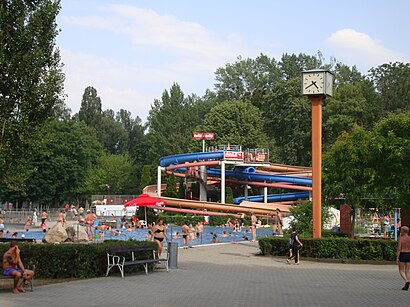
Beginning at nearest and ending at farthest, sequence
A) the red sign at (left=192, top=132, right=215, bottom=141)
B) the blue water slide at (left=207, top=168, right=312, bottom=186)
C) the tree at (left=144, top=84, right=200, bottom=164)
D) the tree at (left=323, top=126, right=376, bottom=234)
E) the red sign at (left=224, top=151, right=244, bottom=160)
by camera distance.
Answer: the tree at (left=323, top=126, right=376, bottom=234) < the red sign at (left=224, top=151, right=244, bottom=160) < the blue water slide at (left=207, top=168, right=312, bottom=186) < the red sign at (left=192, top=132, right=215, bottom=141) < the tree at (left=144, top=84, right=200, bottom=164)

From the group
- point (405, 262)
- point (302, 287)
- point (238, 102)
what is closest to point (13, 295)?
point (302, 287)

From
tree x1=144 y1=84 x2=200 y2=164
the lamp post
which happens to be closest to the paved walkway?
the lamp post

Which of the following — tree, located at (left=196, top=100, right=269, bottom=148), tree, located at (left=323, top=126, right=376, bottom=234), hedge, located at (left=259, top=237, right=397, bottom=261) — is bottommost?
hedge, located at (left=259, top=237, right=397, bottom=261)

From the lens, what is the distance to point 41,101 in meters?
A: 19.4

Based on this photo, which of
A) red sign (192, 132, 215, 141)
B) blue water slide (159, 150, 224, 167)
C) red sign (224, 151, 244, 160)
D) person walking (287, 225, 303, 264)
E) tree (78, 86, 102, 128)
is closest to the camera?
person walking (287, 225, 303, 264)

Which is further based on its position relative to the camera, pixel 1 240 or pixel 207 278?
pixel 1 240

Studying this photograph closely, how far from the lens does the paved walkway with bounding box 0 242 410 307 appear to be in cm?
1345

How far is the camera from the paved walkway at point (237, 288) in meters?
13.4

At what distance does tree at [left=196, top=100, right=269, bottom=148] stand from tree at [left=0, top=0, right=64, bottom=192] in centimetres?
5801

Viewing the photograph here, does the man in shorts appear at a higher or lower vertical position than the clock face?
lower

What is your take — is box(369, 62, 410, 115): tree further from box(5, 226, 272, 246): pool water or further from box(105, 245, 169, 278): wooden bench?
box(105, 245, 169, 278): wooden bench

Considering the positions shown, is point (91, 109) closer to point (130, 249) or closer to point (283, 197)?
point (283, 197)

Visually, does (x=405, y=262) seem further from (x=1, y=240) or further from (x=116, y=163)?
(x=116, y=163)

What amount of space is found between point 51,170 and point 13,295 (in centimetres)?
6799
